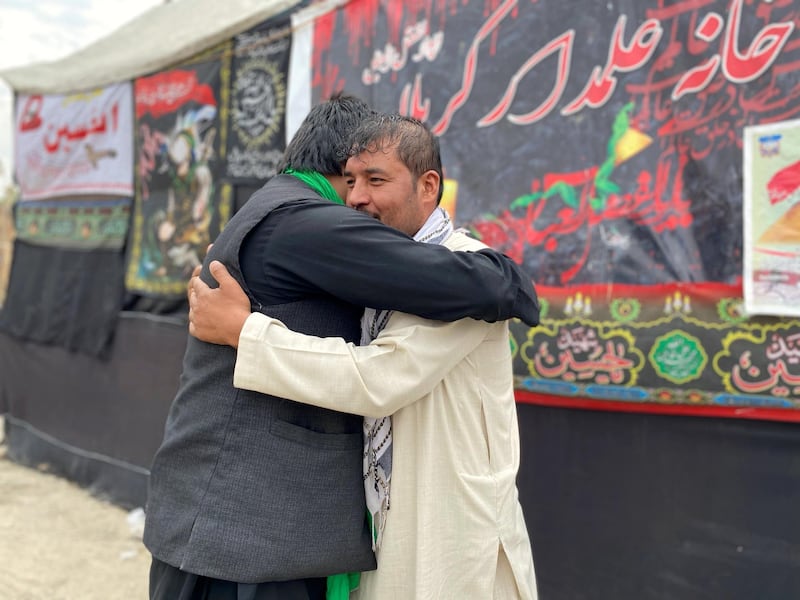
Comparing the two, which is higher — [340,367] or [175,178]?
[175,178]

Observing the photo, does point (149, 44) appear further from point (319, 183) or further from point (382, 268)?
point (382, 268)

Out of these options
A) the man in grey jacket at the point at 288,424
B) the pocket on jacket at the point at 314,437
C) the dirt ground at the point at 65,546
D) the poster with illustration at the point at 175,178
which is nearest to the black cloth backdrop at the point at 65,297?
the poster with illustration at the point at 175,178

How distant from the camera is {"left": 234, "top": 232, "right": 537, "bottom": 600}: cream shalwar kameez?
1.56 metres

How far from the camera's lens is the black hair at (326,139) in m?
1.80

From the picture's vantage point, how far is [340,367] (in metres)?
1.55

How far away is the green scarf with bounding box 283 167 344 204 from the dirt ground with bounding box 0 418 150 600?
2.79 meters

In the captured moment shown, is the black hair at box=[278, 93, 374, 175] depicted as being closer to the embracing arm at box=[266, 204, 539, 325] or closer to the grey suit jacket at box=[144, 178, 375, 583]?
the grey suit jacket at box=[144, 178, 375, 583]

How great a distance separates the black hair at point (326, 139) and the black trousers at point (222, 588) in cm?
92

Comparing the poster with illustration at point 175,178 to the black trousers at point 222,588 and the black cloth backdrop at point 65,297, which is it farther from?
the black trousers at point 222,588

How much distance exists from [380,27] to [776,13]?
1709mm

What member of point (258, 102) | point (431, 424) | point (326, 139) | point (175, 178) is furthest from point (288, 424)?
point (175, 178)

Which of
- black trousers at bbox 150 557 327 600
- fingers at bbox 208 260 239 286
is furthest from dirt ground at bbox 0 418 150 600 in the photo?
fingers at bbox 208 260 239 286

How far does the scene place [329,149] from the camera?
70.7 inches

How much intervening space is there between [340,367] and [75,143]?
4629mm
